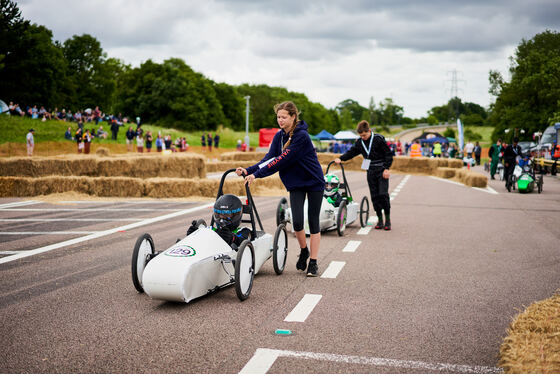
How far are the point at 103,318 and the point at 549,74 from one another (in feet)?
229

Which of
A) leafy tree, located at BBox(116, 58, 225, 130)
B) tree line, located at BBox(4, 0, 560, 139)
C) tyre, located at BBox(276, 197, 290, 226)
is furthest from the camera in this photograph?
leafy tree, located at BBox(116, 58, 225, 130)

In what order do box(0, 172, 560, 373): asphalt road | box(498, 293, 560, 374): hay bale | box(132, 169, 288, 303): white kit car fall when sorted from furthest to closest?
box(132, 169, 288, 303): white kit car → box(0, 172, 560, 373): asphalt road → box(498, 293, 560, 374): hay bale

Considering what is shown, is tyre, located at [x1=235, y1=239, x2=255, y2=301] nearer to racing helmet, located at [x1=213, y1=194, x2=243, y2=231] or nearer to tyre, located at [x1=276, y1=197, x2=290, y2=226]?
racing helmet, located at [x1=213, y1=194, x2=243, y2=231]

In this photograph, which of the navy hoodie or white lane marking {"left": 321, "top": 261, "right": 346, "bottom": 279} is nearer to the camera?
the navy hoodie

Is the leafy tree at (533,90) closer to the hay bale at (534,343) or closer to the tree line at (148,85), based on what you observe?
Result: the tree line at (148,85)

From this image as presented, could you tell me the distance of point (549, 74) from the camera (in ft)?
214

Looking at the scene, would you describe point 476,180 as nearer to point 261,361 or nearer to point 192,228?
point 192,228

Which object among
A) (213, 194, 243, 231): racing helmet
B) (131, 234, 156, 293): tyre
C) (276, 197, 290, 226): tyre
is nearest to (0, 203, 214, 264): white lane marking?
(131, 234, 156, 293): tyre

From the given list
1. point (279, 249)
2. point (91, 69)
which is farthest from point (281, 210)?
point (91, 69)

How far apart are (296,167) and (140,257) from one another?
6.83 ft

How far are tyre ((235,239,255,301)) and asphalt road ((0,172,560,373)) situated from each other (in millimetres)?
144

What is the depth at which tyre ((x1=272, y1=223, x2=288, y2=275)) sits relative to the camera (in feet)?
22.0

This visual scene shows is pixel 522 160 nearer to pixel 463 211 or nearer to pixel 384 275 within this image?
pixel 463 211

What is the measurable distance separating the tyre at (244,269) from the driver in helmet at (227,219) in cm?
29
